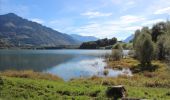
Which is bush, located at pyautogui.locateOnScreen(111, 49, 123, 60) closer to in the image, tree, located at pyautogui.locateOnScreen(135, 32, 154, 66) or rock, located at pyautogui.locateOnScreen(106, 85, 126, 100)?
tree, located at pyautogui.locateOnScreen(135, 32, 154, 66)

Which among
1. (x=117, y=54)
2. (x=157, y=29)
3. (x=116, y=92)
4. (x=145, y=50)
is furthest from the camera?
(x=157, y=29)

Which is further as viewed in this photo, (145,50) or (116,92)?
(145,50)

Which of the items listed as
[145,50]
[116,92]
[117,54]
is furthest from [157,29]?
[116,92]

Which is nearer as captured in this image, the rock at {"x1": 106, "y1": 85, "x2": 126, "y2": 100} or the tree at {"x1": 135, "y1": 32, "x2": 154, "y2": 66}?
the rock at {"x1": 106, "y1": 85, "x2": 126, "y2": 100}

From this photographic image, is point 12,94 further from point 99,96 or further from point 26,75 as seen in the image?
point 26,75

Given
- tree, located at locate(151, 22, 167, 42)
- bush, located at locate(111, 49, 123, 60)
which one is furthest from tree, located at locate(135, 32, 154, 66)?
tree, located at locate(151, 22, 167, 42)

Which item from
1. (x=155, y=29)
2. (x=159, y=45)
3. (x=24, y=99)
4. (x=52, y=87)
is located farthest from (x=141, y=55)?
(x=24, y=99)

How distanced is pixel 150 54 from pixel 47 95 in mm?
Result: 65142

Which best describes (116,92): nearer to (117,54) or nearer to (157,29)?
(117,54)

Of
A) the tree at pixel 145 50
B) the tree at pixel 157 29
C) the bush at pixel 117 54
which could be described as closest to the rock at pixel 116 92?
the tree at pixel 145 50

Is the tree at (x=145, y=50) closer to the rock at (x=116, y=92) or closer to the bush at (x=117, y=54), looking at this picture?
the bush at (x=117, y=54)

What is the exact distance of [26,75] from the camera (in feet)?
142

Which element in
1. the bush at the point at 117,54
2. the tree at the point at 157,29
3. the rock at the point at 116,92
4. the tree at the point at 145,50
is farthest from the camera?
the tree at the point at 157,29

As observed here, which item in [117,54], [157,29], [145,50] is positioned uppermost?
[157,29]
